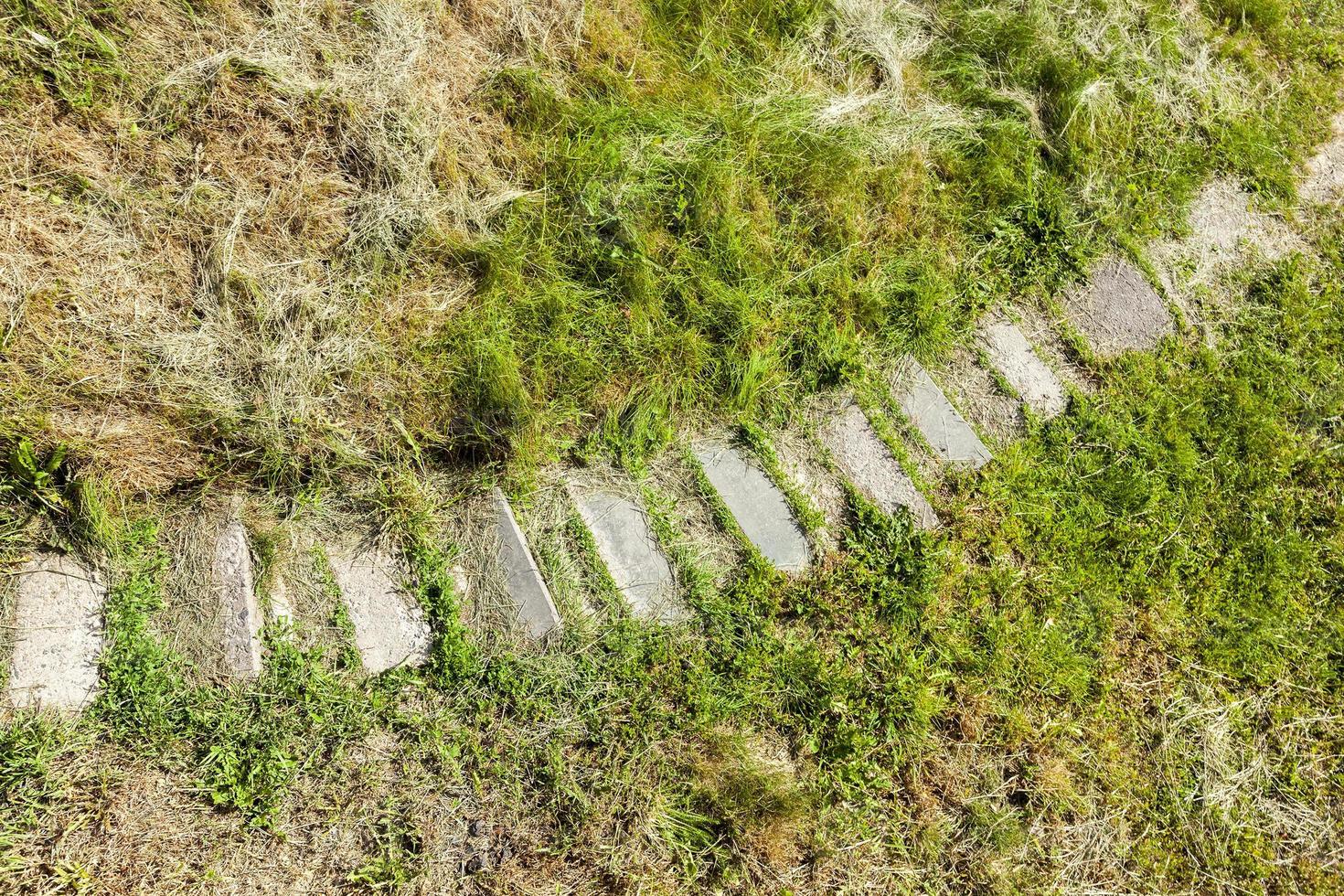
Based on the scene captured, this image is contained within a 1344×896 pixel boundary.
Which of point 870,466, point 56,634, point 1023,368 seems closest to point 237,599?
point 56,634

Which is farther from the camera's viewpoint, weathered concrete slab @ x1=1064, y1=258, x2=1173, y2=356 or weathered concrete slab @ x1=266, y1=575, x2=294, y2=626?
weathered concrete slab @ x1=1064, y1=258, x2=1173, y2=356

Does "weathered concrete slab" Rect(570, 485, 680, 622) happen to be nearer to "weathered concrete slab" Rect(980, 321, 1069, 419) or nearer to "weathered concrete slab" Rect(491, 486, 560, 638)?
"weathered concrete slab" Rect(491, 486, 560, 638)

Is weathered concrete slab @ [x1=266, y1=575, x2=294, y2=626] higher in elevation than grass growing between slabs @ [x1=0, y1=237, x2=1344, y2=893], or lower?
higher

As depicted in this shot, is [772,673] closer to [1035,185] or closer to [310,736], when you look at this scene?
[310,736]

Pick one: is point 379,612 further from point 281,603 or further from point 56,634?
point 56,634

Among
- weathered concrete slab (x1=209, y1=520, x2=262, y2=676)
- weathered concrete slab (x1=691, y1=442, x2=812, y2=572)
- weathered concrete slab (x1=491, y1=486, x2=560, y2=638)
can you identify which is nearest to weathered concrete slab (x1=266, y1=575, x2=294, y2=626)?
weathered concrete slab (x1=209, y1=520, x2=262, y2=676)

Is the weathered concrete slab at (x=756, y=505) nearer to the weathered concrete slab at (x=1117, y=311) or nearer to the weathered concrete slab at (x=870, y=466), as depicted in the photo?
the weathered concrete slab at (x=870, y=466)
